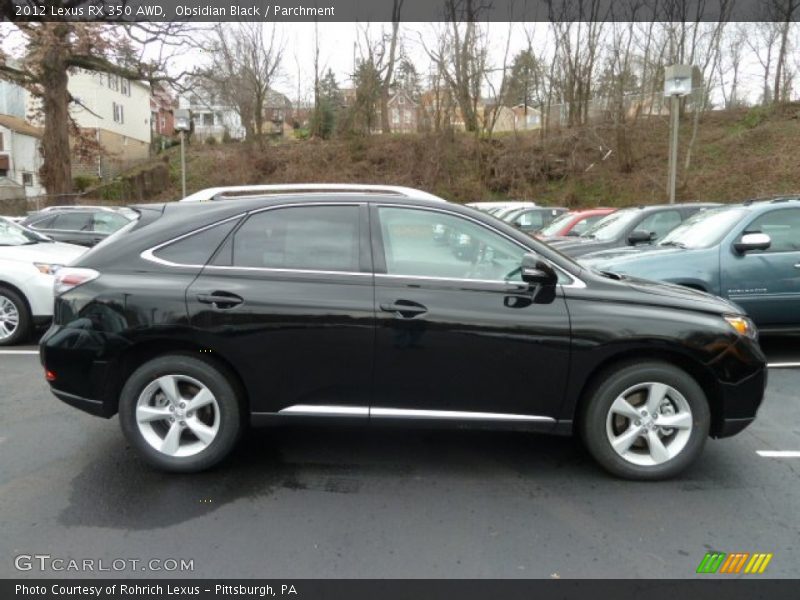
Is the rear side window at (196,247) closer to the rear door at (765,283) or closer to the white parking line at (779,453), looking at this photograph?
the white parking line at (779,453)

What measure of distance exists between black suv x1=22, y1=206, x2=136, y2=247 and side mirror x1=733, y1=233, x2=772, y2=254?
11115 mm

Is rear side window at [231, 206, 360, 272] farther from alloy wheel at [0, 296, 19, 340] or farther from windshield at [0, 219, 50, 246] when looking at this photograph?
windshield at [0, 219, 50, 246]

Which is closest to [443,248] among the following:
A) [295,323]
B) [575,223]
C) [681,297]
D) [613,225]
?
[295,323]

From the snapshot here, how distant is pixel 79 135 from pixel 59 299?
1000 inches

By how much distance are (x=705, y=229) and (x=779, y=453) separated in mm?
3283

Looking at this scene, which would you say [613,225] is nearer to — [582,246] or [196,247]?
[582,246]

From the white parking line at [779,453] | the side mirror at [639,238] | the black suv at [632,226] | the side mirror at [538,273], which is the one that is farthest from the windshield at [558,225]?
the side mirror at [538,273]

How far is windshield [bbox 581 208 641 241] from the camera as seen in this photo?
29.9 feet

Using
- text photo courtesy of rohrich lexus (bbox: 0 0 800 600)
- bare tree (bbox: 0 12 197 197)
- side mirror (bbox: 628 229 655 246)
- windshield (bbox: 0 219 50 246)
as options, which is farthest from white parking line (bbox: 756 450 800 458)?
bare tree (bbox: 0 12 197 197)

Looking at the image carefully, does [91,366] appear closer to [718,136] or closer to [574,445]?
[574,445]

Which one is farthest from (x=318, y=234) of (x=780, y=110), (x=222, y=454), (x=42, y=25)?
(x=780, y=110)

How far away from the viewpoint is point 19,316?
687 cm

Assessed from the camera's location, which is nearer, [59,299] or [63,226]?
[59,299]

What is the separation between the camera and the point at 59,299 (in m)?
3.76
